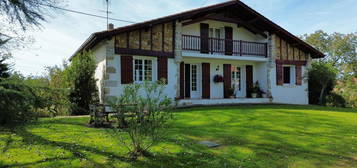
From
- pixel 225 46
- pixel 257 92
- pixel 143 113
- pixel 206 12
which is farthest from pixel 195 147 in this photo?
pixel 257 92

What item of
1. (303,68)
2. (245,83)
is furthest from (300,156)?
(303,68)

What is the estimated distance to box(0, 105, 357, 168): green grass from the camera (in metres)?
3.97

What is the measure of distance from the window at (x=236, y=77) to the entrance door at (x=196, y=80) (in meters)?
2.63

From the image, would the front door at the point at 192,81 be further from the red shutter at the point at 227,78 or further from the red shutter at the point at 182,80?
the red shutter at the point at 227,78

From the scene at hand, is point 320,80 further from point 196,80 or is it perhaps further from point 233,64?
point 196,80

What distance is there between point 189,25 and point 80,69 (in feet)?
21.5

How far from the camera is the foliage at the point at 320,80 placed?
15.5 metres

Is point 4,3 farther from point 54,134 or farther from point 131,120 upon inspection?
point 131,120

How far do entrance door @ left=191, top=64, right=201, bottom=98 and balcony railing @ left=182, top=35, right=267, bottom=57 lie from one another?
3.96 ft

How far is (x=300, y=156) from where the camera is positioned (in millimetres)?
4430

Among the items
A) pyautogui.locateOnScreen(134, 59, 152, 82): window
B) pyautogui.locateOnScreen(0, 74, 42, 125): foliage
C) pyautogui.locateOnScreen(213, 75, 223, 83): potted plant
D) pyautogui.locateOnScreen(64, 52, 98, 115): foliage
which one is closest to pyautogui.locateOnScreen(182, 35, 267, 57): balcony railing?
pyautogui.locateOnScreen(213, 75, 223, 83): potted plant

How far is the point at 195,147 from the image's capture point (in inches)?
193

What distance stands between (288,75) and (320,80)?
198 cm

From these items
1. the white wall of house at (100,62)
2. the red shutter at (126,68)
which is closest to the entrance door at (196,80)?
the red shutter at (126,68)
